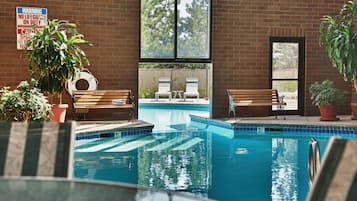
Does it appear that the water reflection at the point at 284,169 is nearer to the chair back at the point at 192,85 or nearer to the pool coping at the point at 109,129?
the pool coping at the point at 109,129

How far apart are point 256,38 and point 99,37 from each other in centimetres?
329

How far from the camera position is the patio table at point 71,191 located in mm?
1822

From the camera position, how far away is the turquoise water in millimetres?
4992

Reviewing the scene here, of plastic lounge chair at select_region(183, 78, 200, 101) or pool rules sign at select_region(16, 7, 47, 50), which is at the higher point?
pool rules sign at select_region(16, 7, 47, 50)

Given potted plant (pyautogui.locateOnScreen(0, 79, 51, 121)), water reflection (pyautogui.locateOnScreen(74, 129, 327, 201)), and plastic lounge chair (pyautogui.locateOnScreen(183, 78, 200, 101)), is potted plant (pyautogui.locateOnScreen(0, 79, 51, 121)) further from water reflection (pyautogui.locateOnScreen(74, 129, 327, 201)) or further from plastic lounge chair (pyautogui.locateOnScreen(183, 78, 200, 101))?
plastic lounge chair (pyautogui.locateOnScreen(183, 78, 200, 101))

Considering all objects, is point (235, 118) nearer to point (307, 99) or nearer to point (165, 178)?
point (307, 99)

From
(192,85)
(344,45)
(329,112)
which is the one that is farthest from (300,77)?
(192,85)

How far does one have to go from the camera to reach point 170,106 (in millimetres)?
15109

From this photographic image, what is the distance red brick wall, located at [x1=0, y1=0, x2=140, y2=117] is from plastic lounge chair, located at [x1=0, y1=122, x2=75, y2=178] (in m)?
7.80

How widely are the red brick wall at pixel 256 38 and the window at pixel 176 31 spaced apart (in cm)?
34

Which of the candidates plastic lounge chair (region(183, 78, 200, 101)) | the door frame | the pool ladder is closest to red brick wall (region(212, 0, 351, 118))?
the door frame

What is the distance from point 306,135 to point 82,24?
473cm

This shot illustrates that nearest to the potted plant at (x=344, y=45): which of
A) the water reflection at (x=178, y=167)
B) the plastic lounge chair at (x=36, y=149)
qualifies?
the water reflection at (x=178, y=167)

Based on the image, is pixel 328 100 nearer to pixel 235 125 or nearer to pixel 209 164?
pixel 235 125
